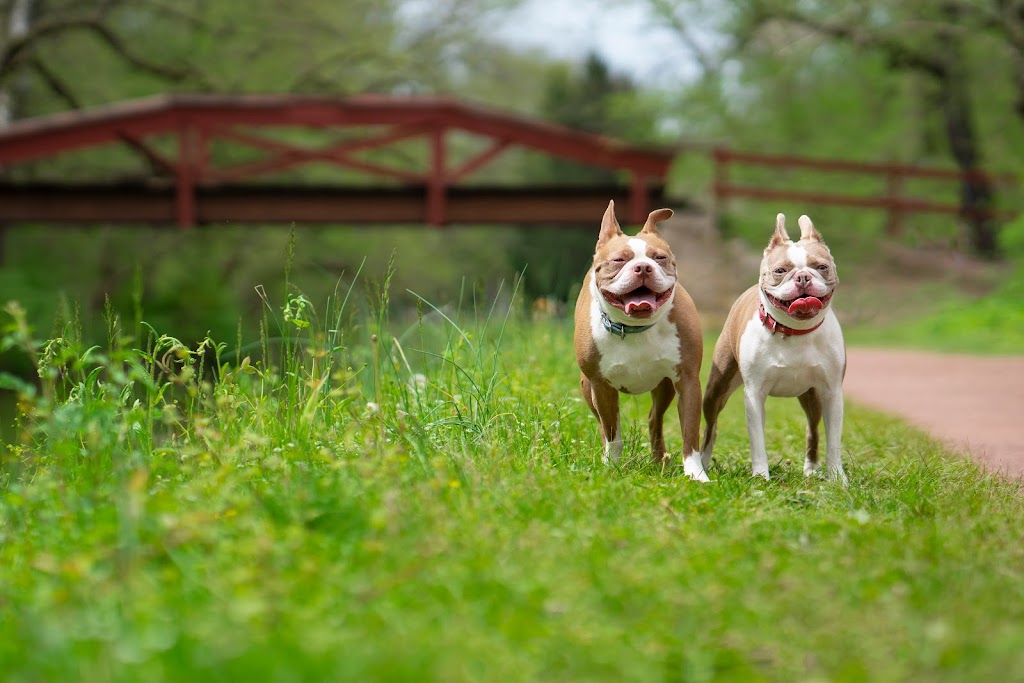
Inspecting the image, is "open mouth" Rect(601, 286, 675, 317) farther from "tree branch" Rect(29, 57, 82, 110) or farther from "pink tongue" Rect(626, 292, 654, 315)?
"tree branch" Rect(29, 57, 82, 110)

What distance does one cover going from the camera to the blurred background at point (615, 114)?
693 inches

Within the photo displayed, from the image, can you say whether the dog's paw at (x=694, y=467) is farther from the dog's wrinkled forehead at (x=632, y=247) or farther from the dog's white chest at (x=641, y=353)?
the dog's wrinkled forehead at (x=632, y=247)

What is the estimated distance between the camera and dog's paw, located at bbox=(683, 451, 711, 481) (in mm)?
4352

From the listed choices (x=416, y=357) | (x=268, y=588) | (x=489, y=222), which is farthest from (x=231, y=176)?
(x=268, y=588)

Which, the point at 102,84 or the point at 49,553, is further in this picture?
the point at 102,84

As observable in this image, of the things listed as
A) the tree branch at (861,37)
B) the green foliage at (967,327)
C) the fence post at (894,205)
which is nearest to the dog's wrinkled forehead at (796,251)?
the green foliage at (967,327)

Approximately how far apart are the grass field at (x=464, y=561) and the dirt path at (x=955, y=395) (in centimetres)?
138

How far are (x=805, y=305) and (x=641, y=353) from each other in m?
0.67

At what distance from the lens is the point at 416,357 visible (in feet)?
25.5

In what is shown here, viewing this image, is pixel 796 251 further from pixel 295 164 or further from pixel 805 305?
pixel 295 164

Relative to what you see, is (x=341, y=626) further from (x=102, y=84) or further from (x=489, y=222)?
(x=102, y=84)

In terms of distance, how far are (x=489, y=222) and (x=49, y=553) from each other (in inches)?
540

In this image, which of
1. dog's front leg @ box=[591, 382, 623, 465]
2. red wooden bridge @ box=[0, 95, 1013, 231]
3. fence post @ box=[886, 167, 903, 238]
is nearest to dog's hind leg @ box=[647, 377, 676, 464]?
dog's front leg @ box=[591, 382, 623, 465]

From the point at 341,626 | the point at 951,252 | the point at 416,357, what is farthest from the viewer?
the point at 951,252
